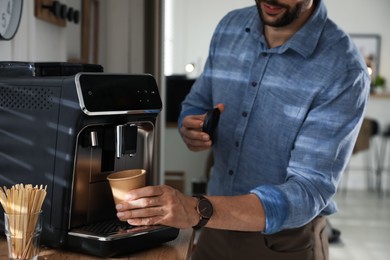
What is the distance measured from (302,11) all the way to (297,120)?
0.30m

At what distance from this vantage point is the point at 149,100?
148cm

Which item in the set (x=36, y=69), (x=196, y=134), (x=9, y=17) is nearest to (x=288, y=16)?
(x=196, y=134)

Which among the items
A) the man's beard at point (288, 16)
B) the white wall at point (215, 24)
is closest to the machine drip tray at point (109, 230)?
the man's beard at point (288, 16)

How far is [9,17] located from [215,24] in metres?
4.85

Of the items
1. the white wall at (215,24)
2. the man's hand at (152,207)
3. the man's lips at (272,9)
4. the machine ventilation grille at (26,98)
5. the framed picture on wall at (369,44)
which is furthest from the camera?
the framed picture on wall at (369,44)

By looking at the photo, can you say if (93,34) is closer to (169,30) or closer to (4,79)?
(4,79)

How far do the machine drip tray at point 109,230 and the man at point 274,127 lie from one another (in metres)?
0.12

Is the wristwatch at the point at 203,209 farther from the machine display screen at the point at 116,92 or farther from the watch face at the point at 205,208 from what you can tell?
the machine display screen at the point at 116,92

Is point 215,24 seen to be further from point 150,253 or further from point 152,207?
point 152,207

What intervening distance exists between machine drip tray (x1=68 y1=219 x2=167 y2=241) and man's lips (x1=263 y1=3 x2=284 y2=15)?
66 cm

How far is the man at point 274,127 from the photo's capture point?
4.77 feet

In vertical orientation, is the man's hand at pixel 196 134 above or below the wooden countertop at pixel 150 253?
above

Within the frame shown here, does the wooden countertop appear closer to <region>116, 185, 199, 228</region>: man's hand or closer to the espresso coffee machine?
the espresso coffee machine

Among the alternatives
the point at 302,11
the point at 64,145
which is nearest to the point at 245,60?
the point at 302,11
